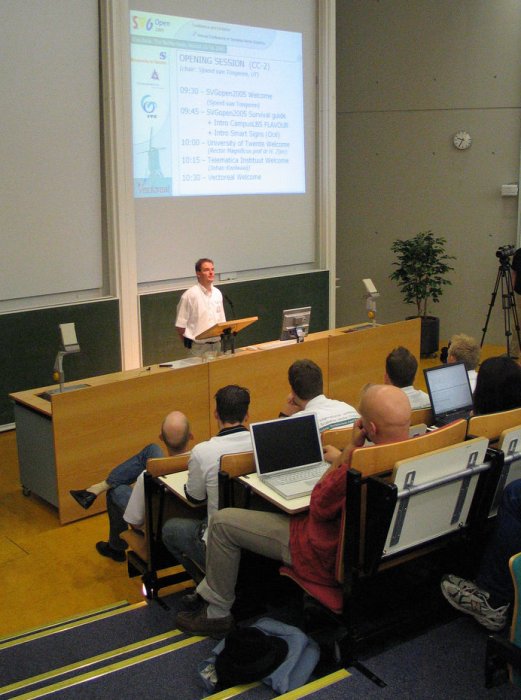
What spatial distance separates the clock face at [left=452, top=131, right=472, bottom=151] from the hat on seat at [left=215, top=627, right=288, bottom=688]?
793 centimetres

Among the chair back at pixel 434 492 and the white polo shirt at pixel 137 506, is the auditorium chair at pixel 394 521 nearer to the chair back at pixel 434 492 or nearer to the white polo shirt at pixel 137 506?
the chair back at pixel 434 492

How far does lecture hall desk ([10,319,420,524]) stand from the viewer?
5.10 meters

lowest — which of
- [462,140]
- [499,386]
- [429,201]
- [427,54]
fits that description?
[499,386]

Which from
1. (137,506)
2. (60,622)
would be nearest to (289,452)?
(137,506)

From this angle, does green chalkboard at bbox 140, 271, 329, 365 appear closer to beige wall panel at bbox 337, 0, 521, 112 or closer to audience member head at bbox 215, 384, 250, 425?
beige wall panel at bbox 337, 0, 521, 112

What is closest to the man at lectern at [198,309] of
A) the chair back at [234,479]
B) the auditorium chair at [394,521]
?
the chair back at [234,479]

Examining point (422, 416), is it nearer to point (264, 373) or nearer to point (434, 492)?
point (434, 492)

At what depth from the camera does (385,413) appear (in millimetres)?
3029

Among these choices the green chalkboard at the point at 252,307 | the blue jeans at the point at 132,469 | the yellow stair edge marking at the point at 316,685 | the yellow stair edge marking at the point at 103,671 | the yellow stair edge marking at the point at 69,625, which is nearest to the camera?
the yellow stair edge marking at the point at 316,685

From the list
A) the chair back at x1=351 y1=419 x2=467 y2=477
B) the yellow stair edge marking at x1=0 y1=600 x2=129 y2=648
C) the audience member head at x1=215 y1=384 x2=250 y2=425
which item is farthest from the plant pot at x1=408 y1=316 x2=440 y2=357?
the chair back at x1=351 y1=419 x2=467 y2=477

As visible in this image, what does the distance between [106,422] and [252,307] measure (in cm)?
356

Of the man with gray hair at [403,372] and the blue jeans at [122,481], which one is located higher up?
the man with gray hair at [403,372]

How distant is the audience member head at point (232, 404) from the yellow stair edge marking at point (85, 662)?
3.23 feet

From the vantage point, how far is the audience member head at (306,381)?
179 inches
